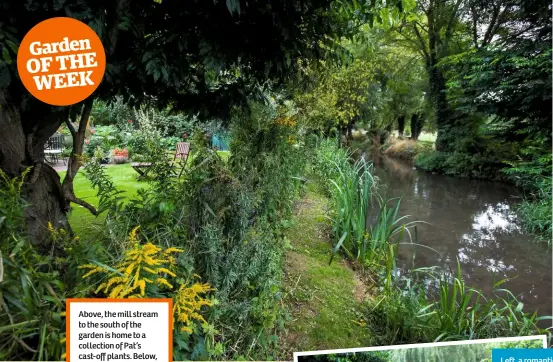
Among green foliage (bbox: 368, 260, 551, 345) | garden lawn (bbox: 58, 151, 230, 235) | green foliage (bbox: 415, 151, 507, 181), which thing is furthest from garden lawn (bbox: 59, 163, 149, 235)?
green foliage (bbox: 415, 151, 507, 181)

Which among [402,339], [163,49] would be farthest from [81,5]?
[402,339]

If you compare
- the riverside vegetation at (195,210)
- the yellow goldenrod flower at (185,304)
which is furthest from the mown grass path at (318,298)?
the yellow goldenrod flower at (185,304)

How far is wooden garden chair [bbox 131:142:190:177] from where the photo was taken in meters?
0.99

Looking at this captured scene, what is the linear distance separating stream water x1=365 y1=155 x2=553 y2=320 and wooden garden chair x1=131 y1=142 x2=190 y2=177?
1.50 meters

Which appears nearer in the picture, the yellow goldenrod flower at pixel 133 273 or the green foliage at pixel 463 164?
the yellow goldenrod flower at pixel 133 273

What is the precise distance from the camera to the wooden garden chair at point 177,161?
99 centimetres

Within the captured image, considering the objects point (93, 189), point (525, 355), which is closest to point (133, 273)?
point (93, 189)

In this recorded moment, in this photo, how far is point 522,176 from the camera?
3.64m

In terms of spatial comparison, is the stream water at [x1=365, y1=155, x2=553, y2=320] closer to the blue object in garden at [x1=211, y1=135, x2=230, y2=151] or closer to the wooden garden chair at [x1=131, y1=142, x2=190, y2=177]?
the blue object in garden at [x1=211, y1=135, x2=230, y2=151]

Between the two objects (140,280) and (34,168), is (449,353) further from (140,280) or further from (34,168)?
(34,168)

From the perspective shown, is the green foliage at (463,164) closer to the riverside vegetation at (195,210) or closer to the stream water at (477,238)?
the stream water at (477,238)

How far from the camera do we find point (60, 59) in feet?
1.82

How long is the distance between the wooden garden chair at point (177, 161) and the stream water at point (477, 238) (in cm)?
150

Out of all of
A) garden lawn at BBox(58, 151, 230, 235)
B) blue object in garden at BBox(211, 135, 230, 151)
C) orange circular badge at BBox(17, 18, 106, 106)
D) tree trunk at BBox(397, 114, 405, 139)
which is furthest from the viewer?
tree trunk at BBox(397, 114, 405, 139)
